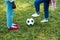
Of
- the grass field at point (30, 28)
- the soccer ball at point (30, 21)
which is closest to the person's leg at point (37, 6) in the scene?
the grass field at point (30, 28)

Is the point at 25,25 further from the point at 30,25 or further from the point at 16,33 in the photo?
the point at 16,33

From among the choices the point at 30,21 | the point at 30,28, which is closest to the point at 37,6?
the point at 30,21

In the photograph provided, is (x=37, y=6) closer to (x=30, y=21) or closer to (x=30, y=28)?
(x=30, y=21)

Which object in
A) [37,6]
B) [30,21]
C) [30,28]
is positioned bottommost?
[30,28]

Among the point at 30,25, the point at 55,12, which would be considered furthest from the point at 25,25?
the point at 55,12

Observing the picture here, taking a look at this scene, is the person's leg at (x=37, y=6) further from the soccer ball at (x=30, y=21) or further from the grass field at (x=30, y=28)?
the soccer ball at (x=30, y=21)

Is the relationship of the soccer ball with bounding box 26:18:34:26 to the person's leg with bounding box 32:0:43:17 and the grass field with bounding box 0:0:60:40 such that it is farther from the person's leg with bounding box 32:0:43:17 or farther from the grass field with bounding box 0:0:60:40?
the person's leg with bounding box 32:0:43:17

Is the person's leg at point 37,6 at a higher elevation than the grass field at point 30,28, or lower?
higher

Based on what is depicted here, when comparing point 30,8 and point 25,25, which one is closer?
point 25,25

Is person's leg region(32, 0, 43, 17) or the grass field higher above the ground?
person's leg region(32, 0, 43, 17)

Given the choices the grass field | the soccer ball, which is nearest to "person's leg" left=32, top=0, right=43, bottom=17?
the grass field

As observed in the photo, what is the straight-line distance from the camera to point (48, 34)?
471 cm

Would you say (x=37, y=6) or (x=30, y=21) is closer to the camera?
(x=30, y=21)

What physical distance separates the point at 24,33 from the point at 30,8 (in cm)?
141
